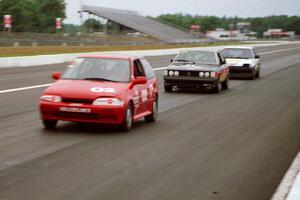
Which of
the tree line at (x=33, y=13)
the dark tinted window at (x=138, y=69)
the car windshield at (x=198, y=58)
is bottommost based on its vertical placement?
the tree line at (x=33, y=13)

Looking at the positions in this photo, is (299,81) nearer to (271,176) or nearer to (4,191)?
(271,176)

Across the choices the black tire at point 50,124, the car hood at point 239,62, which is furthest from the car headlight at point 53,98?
the car hood at point 239,62

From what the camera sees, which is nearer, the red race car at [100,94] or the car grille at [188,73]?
the red race car at [100,94]

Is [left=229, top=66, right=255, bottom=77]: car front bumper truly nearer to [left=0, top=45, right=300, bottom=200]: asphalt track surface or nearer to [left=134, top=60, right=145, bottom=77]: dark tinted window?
[left=0, top=45, right=300, bottom=200]: asphalt track surface

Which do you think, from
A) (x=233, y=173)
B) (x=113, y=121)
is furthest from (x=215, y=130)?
(x=233, y=173)

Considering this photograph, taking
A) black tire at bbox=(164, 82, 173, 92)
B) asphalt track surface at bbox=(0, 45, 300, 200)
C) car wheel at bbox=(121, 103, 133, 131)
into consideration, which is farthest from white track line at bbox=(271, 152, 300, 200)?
black tire at bbox=(164, 82, 173, 92)

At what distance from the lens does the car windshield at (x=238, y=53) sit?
28.2 metres

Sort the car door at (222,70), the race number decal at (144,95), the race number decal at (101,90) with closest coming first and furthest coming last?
the race number decal at (101,90) < the race number decal at (144,95) < the car door at (222,70)

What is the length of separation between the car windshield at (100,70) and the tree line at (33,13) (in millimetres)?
87721

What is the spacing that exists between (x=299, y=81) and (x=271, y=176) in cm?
2151

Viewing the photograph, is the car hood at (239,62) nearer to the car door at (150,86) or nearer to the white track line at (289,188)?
the car door at (150,86)

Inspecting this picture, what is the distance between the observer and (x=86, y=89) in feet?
35.4

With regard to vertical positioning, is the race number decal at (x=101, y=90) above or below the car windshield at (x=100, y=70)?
below

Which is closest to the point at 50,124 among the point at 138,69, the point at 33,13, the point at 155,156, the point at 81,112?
the point at 81,112
